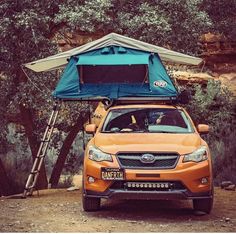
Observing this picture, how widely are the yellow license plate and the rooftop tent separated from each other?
3.27 meters

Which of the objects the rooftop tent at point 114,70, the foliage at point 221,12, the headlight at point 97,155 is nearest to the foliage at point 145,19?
the rooftop tent at point 114,70

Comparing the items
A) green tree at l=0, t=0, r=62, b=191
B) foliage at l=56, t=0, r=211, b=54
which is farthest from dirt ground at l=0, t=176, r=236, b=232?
foliage at l=56, t=0, r=211, b=54

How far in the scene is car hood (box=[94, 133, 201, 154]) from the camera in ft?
27.5

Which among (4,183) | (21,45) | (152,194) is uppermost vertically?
(21,45)

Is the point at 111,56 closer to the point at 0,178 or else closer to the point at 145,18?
the point at 145,18

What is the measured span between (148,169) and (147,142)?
0.55m

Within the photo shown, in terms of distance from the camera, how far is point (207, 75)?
25.9m

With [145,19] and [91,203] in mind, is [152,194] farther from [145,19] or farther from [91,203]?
[145,19]

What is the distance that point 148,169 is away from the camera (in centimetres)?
822

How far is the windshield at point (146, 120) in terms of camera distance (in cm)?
952

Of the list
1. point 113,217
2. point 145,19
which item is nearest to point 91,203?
point 113,217

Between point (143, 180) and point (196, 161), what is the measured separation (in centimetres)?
85

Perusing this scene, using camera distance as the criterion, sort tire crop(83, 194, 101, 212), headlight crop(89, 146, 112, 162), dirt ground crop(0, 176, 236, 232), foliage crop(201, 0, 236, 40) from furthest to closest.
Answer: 1. foliage crop(201, 0, 236, 40)
2. tire crop(83, 194, 101, 212)
3. headlight crop(89, 146, 112, 162)
4. dirt ground crop(0, 176, 236, 232)

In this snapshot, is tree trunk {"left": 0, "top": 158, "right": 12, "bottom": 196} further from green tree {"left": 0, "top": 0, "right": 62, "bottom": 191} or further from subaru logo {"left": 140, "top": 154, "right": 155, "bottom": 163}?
subaru logo {"left": 140, "top": 154, "right": 155, "bottom": 163}
